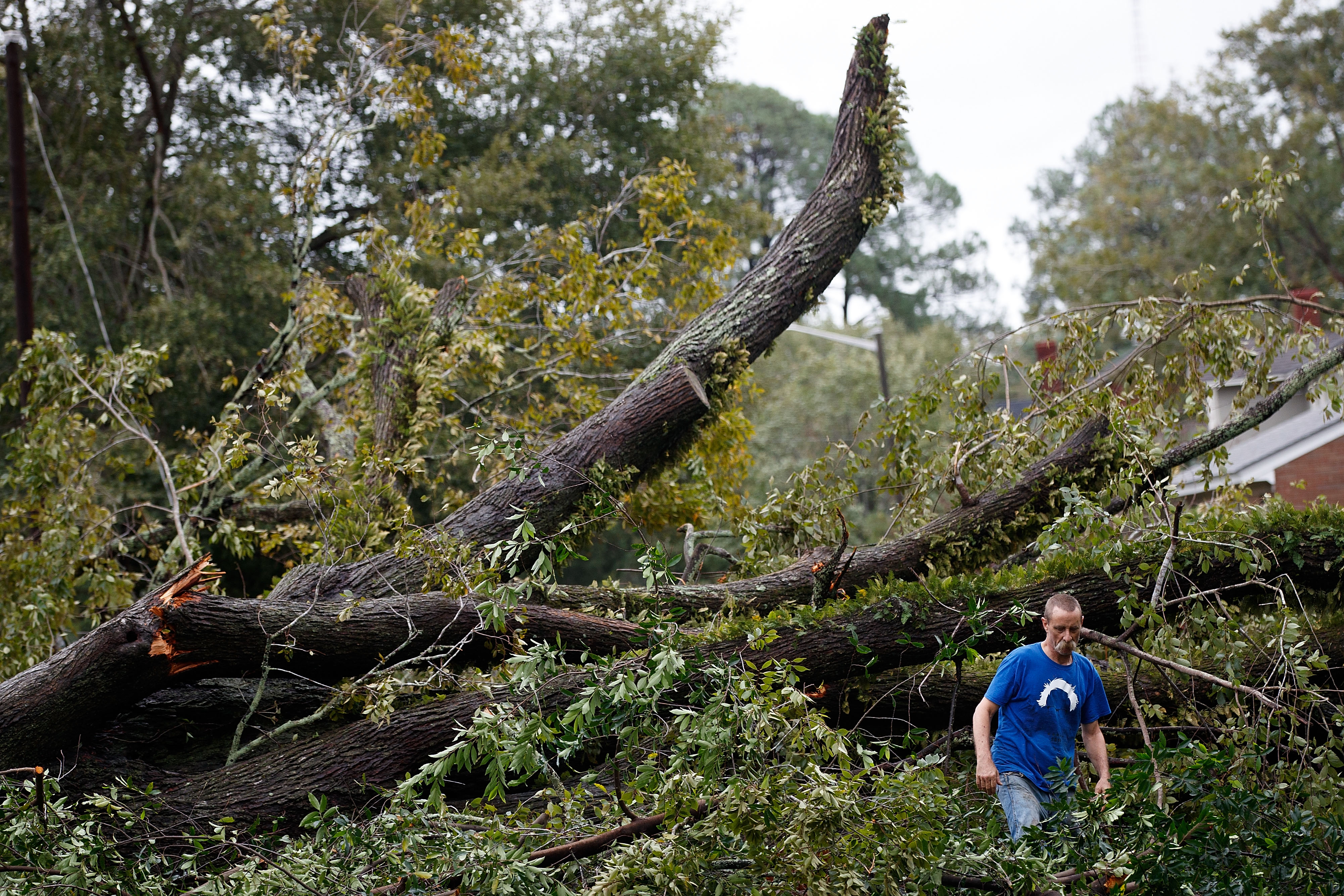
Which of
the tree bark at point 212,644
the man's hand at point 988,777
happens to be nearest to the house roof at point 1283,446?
the man's hand at point 988,777

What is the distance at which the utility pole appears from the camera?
1077cm

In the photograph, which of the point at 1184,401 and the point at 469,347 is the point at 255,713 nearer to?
the point at 469,347

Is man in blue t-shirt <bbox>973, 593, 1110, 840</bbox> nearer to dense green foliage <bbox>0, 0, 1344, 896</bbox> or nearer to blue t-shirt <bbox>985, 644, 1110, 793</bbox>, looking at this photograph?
blue t-shirt <bbox>985, 644, 1110, 793</bbox>

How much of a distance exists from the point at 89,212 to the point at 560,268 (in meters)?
7.74

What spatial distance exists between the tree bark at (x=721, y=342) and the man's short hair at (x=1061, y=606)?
8.69ft

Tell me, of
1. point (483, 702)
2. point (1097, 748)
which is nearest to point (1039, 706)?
point (1097, 748)

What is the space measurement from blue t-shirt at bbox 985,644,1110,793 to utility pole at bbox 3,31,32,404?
384 inches

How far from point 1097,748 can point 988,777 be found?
0.58 meters

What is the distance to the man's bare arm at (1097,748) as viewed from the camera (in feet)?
14.5

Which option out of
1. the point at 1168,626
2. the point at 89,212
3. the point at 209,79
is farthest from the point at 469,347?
the point at 209,79

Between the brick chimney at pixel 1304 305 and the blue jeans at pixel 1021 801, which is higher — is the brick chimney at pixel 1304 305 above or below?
above

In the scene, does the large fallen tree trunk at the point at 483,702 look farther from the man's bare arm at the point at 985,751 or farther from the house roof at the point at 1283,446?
the house roof at the point at 1283,446

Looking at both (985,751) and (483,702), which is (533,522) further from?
(985,751)

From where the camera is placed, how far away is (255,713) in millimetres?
5516
